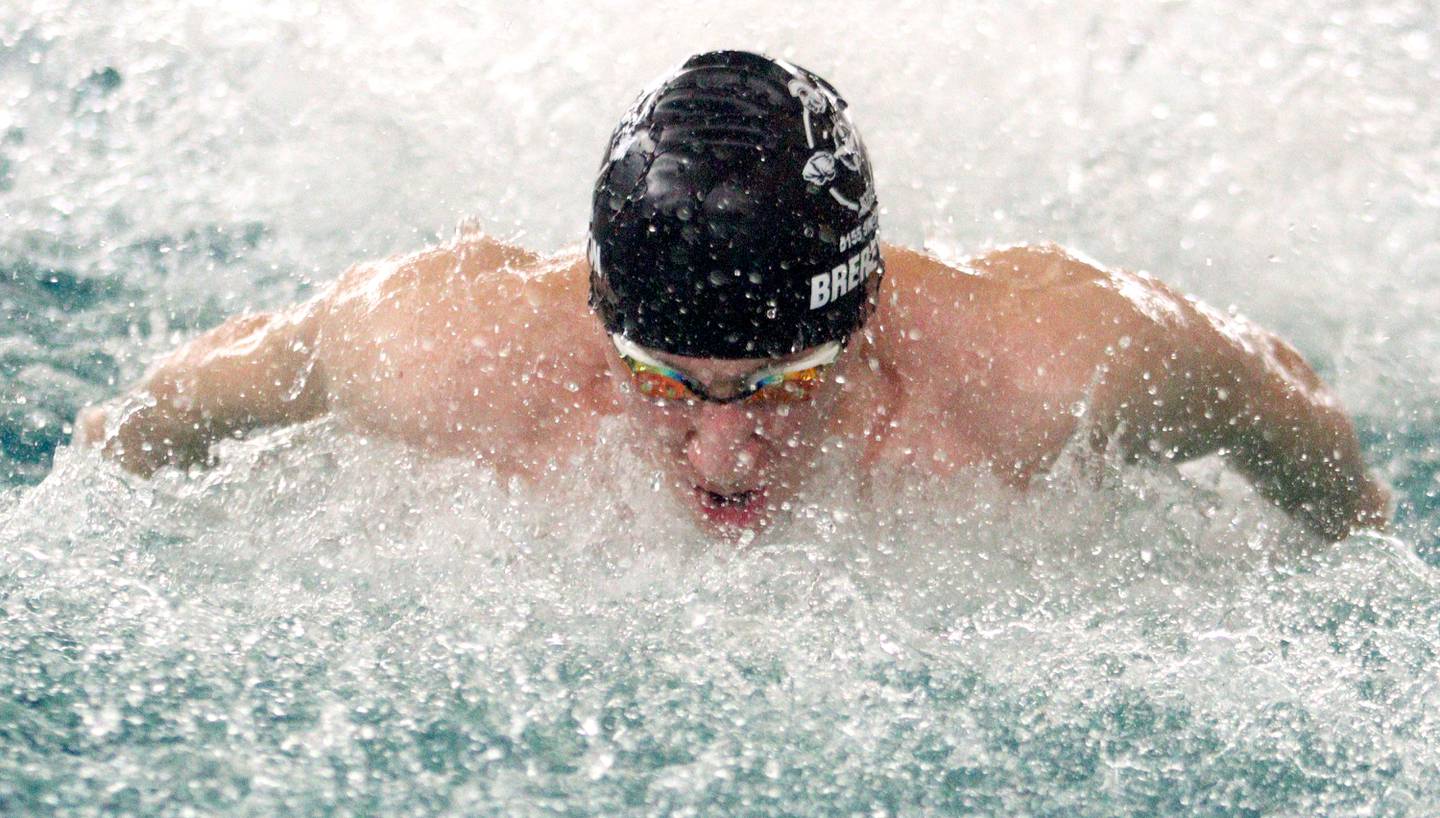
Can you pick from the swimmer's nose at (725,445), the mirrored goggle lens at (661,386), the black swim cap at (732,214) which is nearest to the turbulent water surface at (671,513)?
the swimmer's nose at (725,445)

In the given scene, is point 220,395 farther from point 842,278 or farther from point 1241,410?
point 1241,410

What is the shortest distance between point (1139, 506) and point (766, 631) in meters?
0.82

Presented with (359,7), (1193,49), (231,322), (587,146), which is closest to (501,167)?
(587,146)

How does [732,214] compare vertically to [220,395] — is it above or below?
above

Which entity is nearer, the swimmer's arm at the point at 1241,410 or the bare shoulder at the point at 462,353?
the swimmer's arm at the point at 1241,410

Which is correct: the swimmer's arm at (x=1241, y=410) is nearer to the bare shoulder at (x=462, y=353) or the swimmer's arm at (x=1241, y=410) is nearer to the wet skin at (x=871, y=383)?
the wet skin at (x=871, y=383)

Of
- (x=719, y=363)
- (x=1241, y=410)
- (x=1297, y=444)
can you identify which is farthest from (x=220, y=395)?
(x=1297, y=444)

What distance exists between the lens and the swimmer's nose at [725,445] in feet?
7.50

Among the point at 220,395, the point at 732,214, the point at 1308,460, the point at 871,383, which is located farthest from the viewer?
the point at 220,395

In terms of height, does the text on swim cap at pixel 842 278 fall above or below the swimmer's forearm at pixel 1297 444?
above

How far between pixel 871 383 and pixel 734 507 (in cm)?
35

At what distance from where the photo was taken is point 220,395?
9.34 ft

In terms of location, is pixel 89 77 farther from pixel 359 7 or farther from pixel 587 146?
pixel 587 146

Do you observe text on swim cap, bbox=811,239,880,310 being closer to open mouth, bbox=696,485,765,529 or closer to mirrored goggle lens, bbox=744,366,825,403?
mirrored goggle lens, bbox=744,366,825,403
